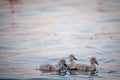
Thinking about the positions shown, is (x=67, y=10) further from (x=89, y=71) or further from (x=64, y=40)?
(x=89, y=71)

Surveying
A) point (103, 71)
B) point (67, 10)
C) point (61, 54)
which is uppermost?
point (67, 10)

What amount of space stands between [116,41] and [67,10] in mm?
631

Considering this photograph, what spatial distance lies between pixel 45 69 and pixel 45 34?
1.28 feet

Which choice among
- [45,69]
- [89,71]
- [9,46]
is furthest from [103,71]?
[9,46]

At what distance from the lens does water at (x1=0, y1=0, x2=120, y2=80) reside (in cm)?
321

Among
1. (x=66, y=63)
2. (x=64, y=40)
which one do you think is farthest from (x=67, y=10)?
(x=66, y=63)

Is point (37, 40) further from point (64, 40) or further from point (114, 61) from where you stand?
point (114, 61)

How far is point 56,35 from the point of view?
3318 millimetres

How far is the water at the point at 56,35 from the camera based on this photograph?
321 cm

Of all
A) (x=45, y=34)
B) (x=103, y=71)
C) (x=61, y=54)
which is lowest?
(x=103, y=71)

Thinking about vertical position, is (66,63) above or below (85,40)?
below

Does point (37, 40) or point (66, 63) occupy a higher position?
point (37, 40)

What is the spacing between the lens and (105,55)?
3.21 meters

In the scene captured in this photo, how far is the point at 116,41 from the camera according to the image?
10.5ft
